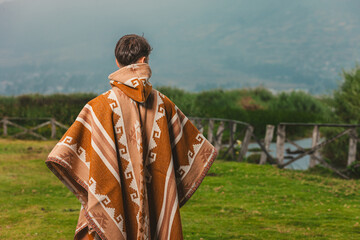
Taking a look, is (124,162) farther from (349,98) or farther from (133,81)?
(349,98)

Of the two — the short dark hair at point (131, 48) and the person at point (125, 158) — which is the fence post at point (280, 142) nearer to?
the person at point (125, 158)

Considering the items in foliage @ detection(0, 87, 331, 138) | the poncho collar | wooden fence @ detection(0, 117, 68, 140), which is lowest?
wooden fence @ detection(0, 117, 68, 140)

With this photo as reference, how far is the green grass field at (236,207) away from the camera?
18.3 ft

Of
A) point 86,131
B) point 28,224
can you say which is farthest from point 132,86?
point 28,224

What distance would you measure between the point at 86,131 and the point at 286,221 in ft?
14.4

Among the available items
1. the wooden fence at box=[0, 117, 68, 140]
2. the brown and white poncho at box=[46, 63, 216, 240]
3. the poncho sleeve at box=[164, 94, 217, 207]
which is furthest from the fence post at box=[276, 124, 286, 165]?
the wooden fence at box=[0, 117, 68, 140]

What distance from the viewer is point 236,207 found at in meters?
7.08

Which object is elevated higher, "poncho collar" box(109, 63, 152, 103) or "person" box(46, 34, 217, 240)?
"poncho collar" box(109, 63, 152, 103)

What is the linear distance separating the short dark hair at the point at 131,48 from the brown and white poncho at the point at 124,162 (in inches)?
2.9

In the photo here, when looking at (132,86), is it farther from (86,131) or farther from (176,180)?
(176,180)

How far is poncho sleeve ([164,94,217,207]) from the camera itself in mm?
2967

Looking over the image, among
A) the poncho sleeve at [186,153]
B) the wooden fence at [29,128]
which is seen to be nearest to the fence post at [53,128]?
the wooden fence at [29,128]

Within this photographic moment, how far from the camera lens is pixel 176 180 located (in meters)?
3.03

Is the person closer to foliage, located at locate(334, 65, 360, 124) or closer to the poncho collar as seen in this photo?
the poncho collar
